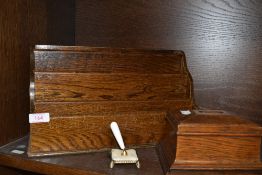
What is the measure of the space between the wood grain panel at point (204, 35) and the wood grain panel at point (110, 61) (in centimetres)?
35

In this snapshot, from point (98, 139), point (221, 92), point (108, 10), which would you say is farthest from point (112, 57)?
point (221, 92)

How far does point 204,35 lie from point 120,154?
34.4 inches

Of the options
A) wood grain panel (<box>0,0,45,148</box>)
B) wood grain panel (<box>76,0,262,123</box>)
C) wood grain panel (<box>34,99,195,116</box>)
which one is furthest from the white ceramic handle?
wood grain panel (<box>76,0,262,123</box>)

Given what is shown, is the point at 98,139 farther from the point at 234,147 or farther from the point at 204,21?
the point at 204,21

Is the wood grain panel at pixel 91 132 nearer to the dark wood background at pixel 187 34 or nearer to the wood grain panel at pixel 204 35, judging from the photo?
the dark wood background at pixel 187 34

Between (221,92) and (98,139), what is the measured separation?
2.59 ft

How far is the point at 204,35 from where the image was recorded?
1.57 meters

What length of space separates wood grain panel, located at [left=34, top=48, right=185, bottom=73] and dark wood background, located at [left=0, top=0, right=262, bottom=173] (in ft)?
0.77

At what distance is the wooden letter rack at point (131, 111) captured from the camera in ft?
3.17

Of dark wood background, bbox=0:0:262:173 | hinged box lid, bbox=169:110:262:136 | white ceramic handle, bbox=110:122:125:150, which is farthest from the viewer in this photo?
dark wood background, bbox=0:0:262:173

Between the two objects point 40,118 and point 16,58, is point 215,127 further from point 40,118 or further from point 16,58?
point 16,58

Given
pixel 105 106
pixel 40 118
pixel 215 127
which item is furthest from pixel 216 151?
pixel 40 118

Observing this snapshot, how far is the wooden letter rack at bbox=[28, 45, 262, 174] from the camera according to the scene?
967 mm

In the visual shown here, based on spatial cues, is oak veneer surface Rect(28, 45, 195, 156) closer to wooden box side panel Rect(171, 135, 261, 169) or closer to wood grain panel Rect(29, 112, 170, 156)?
wood grain panel Rect(29, 112, 170, 156)
